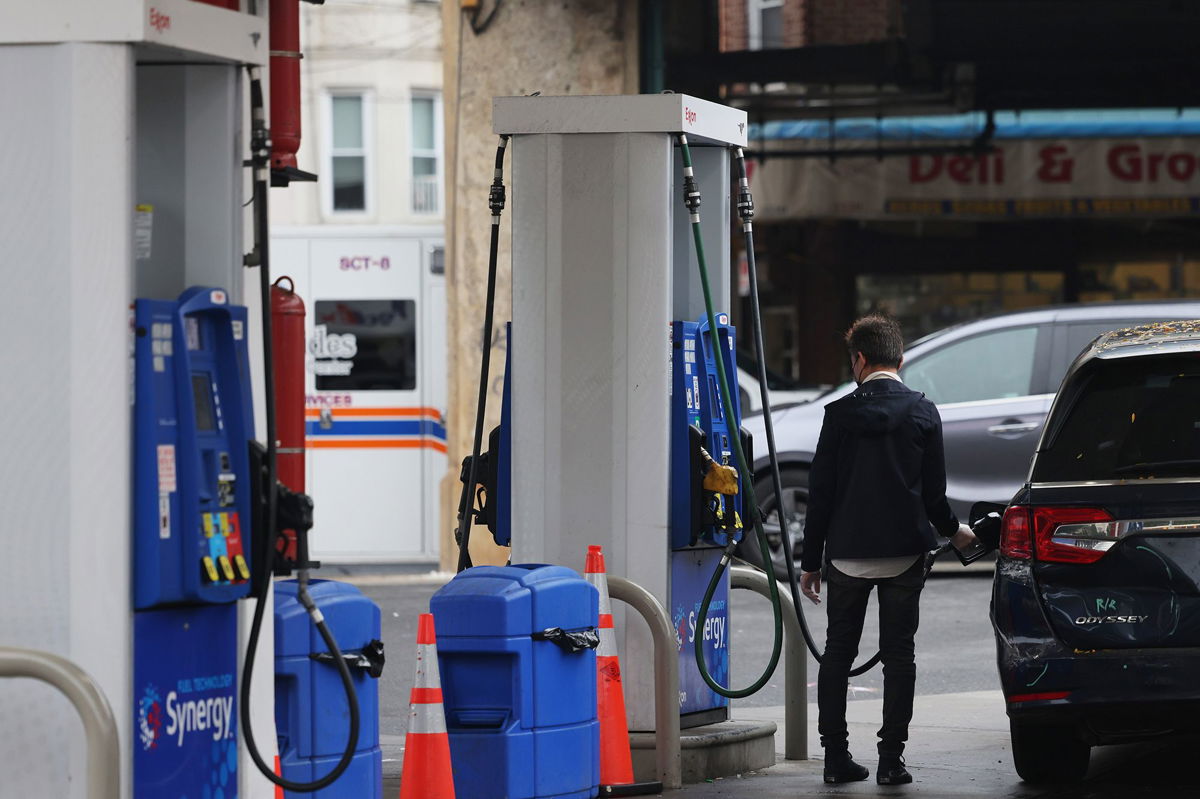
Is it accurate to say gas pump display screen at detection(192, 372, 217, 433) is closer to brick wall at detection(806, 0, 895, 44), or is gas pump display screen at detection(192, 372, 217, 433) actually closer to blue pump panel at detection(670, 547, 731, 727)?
blue pump panel at detection(670, 547, 731, 727)

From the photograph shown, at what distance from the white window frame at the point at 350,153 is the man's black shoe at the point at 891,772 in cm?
2869

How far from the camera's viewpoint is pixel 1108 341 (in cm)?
729

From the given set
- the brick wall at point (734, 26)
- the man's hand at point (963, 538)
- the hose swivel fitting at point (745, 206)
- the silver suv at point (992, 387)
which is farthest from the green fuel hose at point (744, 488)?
the brick wall at point (734, 26)

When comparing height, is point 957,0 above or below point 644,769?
above

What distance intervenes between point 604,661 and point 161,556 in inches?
104

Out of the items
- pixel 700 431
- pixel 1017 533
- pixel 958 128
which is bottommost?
pixel 1017 533

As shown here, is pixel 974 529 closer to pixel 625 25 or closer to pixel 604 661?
pixel 604 661

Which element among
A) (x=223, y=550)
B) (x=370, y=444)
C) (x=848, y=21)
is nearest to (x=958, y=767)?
(x=223, y=550)

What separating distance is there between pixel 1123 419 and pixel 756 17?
18.6 metres

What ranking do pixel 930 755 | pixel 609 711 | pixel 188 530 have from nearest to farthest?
pixel 188 530, pixel 609 711, pixel 930 755

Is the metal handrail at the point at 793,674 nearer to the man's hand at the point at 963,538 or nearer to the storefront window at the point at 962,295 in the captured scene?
the man's hand at the point at 963,538

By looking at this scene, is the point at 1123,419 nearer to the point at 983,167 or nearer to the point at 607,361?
the point at 607,361

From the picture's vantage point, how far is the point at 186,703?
16.7 feet

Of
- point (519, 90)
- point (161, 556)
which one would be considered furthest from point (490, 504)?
point (519, 90)
